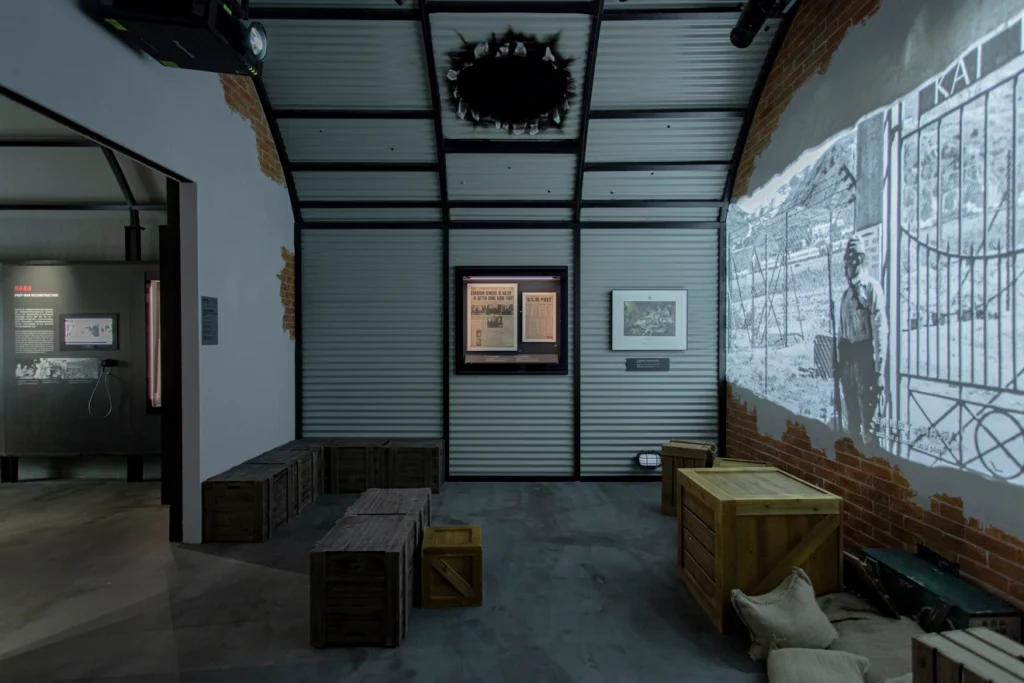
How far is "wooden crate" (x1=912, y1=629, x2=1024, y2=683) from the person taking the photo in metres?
2.03

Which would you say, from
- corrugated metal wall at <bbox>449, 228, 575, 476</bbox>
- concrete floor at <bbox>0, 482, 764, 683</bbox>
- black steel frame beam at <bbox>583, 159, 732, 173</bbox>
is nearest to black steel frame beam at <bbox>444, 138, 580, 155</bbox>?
black steel frame beam at <bbox>583, 159, 732, 173</bbox>

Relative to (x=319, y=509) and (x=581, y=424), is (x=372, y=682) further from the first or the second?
(x=581, y=424)

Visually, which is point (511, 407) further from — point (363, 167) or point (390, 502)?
point (363, 167)

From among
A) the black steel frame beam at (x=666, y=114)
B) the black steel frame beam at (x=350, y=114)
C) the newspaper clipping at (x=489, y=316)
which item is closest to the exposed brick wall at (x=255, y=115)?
the black steel frame beam at (x=350, y=114)

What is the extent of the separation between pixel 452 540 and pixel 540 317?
3.74 m

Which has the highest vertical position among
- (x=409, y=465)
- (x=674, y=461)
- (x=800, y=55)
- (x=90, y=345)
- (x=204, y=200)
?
(x=800, y=55)

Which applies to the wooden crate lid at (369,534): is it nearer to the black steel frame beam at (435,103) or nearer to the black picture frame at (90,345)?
the black steel frame beam at (435,103)

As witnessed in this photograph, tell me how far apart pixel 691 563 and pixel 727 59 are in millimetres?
5126

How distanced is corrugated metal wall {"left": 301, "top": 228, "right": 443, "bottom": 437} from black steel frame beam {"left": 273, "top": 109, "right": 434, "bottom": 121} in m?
1.46

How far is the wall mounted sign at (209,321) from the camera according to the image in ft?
15.9

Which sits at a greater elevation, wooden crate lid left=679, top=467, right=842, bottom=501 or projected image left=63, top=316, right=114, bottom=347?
projected image left=63, top=316, right=114, bottom=347

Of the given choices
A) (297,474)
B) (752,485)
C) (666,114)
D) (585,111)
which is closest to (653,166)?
(666,114)

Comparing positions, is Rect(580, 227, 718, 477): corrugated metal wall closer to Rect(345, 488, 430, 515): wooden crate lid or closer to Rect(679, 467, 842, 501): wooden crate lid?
Rect(679, 467, 842, 501): wooden crate lid

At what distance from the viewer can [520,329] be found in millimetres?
7020
